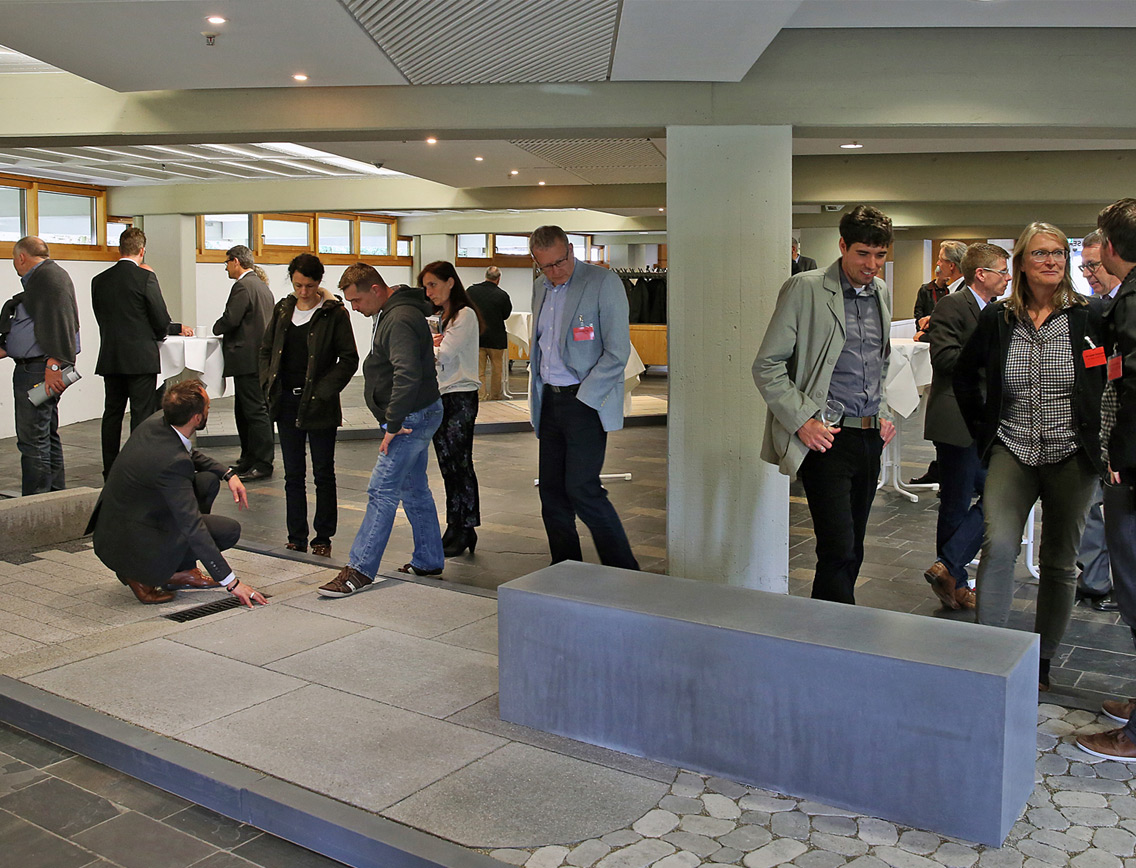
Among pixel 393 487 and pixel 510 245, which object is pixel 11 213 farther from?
pixel 510 245

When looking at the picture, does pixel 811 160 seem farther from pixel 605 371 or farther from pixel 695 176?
pixel 605 371

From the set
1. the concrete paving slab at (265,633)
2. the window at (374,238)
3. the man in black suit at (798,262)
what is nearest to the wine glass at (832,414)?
the concrete paving slab at (265,633)

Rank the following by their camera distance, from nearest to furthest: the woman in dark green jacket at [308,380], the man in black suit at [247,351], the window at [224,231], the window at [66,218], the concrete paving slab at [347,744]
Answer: the concrete paving slab at [347,744] < the woman in dark green jacket at [308,380] < the man in black suit at [247,351] < the window at [66,218] < the window at [224,231]

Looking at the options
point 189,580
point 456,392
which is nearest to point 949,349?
point 456,392

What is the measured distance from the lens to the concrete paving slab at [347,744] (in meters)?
2.81

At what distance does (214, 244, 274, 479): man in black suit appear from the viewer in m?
7.88

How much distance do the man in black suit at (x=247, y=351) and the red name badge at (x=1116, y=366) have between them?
243 inches

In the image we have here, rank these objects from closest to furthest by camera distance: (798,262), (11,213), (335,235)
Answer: (798,262) → (11,213) → (335,235)

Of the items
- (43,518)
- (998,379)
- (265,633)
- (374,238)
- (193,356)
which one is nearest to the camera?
(998,379)

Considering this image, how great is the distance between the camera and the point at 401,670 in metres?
3.64

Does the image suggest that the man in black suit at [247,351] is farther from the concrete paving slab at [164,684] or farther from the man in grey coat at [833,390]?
the man in grey coat at [833,390]

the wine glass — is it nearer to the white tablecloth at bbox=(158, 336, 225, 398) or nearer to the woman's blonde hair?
the woman's blonde hair

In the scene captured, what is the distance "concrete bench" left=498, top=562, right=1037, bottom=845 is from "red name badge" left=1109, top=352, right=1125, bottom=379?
78 cm

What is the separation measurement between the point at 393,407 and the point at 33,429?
308 centimetres
